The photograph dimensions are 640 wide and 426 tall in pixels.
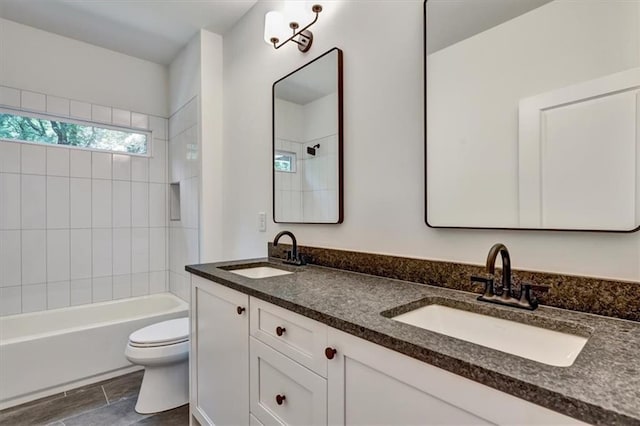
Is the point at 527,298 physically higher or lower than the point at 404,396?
higher

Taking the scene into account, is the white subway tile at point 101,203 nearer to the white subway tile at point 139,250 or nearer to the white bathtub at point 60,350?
the white subway tile at point 139,250

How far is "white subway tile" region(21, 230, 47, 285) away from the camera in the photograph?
2.59m

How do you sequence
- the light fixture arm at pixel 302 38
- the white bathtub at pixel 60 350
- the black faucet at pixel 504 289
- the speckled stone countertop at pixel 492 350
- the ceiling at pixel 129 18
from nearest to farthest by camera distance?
the speckled stone countertop at pixel 492 350 < the black faucet at pixel 504 289 < the light fixture arm at pixel 302 38 < the white bathtub at pixel 60 350 < the ceiling at pixel 129 18

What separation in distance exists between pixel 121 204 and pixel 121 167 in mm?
337

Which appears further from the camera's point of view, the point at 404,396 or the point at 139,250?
the point at 139,250

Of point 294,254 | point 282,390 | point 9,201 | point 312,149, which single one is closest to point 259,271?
point 294,254

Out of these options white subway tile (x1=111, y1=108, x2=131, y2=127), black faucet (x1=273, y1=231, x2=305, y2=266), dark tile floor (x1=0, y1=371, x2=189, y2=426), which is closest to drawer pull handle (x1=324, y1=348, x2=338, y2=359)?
black faucet (x1=273, y1=231, x2=305, y2=266)

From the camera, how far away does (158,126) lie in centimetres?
322

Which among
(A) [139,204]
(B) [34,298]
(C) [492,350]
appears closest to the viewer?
(C) [492,350]

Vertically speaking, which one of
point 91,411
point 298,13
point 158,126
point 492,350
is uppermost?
point 298,13

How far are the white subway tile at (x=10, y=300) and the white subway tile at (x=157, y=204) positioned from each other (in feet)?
3.53

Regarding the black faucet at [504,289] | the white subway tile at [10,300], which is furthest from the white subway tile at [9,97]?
the black faucet at [504,289]

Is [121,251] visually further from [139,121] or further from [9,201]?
[139,121]

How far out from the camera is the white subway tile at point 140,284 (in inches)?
121
